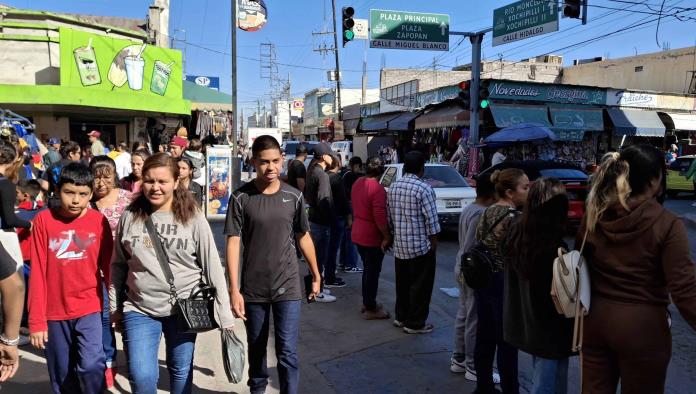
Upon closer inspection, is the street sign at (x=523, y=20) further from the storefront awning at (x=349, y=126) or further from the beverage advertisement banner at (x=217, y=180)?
the storefront awning at (x=349, y=126)

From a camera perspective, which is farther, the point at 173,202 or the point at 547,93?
the point at 547,93

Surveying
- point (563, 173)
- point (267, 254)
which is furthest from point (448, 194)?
point (267, 254)

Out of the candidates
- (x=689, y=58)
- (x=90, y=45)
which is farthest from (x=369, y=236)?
(x=689, y=58)

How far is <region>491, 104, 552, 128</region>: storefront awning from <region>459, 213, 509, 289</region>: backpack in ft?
52.9

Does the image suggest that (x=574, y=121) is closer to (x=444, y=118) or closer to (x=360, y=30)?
(x=444, y=118)

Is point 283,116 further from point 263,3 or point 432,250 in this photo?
point 432,250

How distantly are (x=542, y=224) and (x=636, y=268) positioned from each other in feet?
1.69

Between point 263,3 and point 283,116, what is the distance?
76.9 meters

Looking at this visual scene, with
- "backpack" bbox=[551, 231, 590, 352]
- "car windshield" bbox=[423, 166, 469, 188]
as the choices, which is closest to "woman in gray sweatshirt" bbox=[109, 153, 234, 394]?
"backpack" bbox=[551, 231, 590, 352]

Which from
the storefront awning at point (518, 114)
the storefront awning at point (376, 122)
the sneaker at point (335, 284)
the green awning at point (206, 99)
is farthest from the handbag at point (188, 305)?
the storefront awning at point (376, 122)

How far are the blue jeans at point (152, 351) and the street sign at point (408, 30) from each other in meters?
13.0

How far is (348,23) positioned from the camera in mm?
13984

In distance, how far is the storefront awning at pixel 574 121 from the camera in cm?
2016

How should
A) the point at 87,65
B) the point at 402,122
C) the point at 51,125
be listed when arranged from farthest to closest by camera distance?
the point at 402,122 < the point at 51,125 < the point at 87,65
